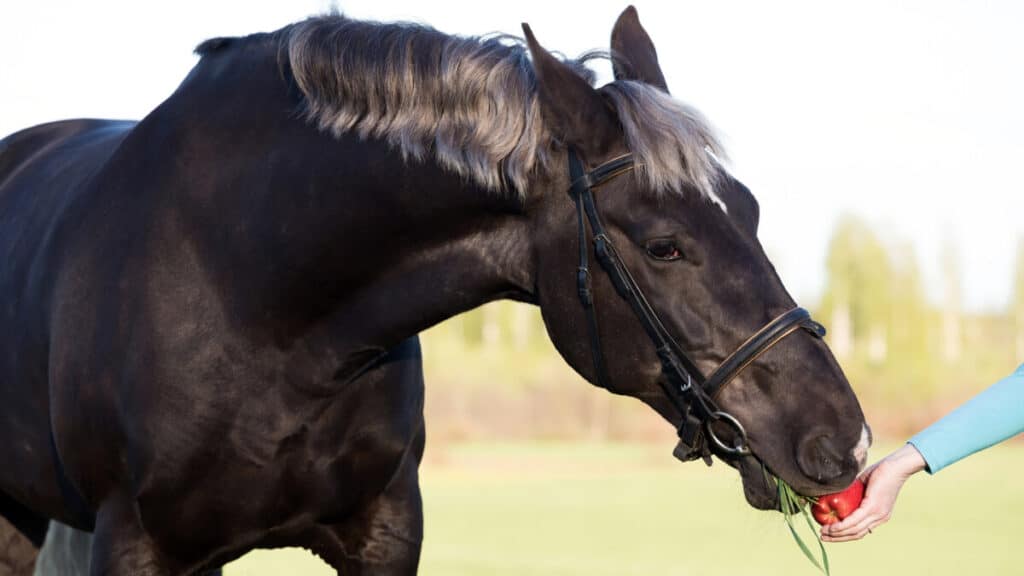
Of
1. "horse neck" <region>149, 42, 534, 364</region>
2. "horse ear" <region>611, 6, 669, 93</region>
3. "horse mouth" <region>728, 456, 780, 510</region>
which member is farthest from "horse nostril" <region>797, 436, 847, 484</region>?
"horse ear" <region>611, 6, 669, 93</region>

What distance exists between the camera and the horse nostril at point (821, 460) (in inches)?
107

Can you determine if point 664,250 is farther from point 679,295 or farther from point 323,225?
point 323,225

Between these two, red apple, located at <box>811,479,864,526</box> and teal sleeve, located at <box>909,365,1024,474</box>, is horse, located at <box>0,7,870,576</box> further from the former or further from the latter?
teal sleeve, located at <box>909,365,1024,474</box>

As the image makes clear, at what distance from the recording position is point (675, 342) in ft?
9.41

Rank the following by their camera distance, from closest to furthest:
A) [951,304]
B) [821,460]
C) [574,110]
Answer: [821,460]
[574,110]
[951,304]

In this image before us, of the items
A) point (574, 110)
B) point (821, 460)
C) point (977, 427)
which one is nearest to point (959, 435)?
point (977, 427)

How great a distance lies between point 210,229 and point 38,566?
1932 mm

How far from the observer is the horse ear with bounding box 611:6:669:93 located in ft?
10.8

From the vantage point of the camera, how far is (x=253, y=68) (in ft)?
11.5

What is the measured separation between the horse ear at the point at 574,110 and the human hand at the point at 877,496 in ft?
3.42

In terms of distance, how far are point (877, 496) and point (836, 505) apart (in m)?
0.15

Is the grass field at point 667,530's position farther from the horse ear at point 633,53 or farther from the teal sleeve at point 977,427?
the horse ear at point 633,53

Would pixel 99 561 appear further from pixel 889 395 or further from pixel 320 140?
pixel 889 395

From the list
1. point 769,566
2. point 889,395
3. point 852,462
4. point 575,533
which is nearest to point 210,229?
point 852,462
